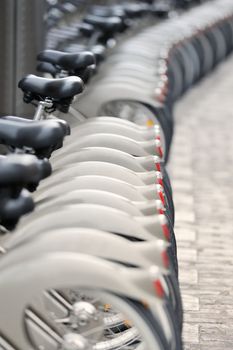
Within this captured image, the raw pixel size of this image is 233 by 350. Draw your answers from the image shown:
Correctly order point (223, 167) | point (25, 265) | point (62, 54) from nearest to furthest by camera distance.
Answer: point (25, 265) < point (62, 54) < point (223, 167)

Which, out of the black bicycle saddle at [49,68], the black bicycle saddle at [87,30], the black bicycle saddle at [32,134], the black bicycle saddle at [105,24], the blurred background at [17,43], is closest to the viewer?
the black bicycle saddle at [32,134]

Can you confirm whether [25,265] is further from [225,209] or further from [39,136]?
[225,209]

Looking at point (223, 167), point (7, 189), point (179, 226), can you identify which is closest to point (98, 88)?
point (179, 226)

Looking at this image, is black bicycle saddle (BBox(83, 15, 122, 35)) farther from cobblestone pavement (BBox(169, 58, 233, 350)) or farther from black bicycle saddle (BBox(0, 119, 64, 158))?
black bicycle saddle (BBox(0, 119, 64, 158))

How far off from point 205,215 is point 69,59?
2218 mm

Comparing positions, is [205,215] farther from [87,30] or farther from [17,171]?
[17,171]

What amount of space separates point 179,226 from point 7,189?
12.8ft

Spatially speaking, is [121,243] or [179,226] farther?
[179,226]

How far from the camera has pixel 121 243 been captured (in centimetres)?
378

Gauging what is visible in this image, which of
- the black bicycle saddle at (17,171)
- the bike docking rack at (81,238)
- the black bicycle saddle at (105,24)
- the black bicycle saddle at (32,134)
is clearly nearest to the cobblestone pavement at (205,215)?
the bike docking rack at (81,238)

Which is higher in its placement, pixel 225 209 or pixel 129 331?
pixel 129 331

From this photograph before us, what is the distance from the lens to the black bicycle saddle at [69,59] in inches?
243

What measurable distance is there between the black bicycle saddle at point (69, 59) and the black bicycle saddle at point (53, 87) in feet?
3.14

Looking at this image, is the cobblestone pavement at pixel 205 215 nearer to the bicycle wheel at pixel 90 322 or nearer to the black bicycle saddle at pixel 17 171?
the bicycle wheel at pixel 90 322
